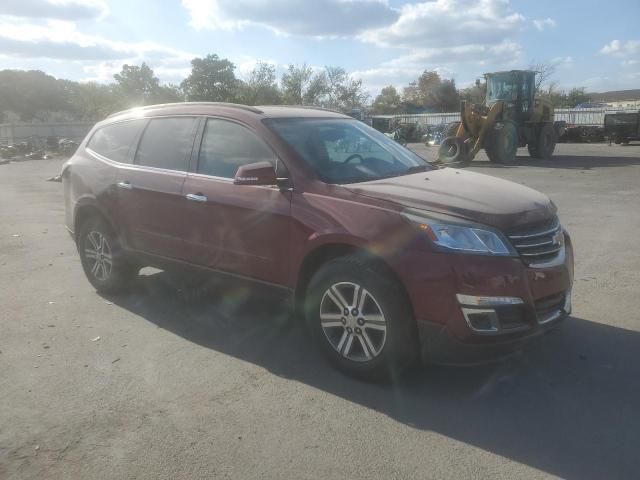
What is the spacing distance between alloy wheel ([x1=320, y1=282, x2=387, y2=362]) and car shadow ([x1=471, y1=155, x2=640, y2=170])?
58.9ft

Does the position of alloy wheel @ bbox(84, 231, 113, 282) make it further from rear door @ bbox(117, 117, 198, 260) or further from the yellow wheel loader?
the yellow wheel loader

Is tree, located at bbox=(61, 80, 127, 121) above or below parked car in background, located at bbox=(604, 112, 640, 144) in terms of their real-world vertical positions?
above

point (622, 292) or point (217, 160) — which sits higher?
point (217, 160)

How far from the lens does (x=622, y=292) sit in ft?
18.7

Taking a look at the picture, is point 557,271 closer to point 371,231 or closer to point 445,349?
point 445,349

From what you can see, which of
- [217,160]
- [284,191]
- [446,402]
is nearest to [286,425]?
[446,402]

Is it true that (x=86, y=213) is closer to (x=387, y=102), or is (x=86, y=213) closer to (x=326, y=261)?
(x=326, y=261)

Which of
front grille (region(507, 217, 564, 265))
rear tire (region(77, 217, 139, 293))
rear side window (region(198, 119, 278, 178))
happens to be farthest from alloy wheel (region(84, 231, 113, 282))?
front grille (region(507, 217, 564, 265))

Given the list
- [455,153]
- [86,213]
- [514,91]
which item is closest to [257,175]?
[86,213]

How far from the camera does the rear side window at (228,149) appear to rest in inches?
180

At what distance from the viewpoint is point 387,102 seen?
96.1 meters

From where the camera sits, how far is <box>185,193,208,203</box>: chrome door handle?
4.76 m

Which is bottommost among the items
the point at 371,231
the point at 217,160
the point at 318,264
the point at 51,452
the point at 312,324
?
the point at 51,452

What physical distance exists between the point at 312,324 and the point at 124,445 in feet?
4.77
